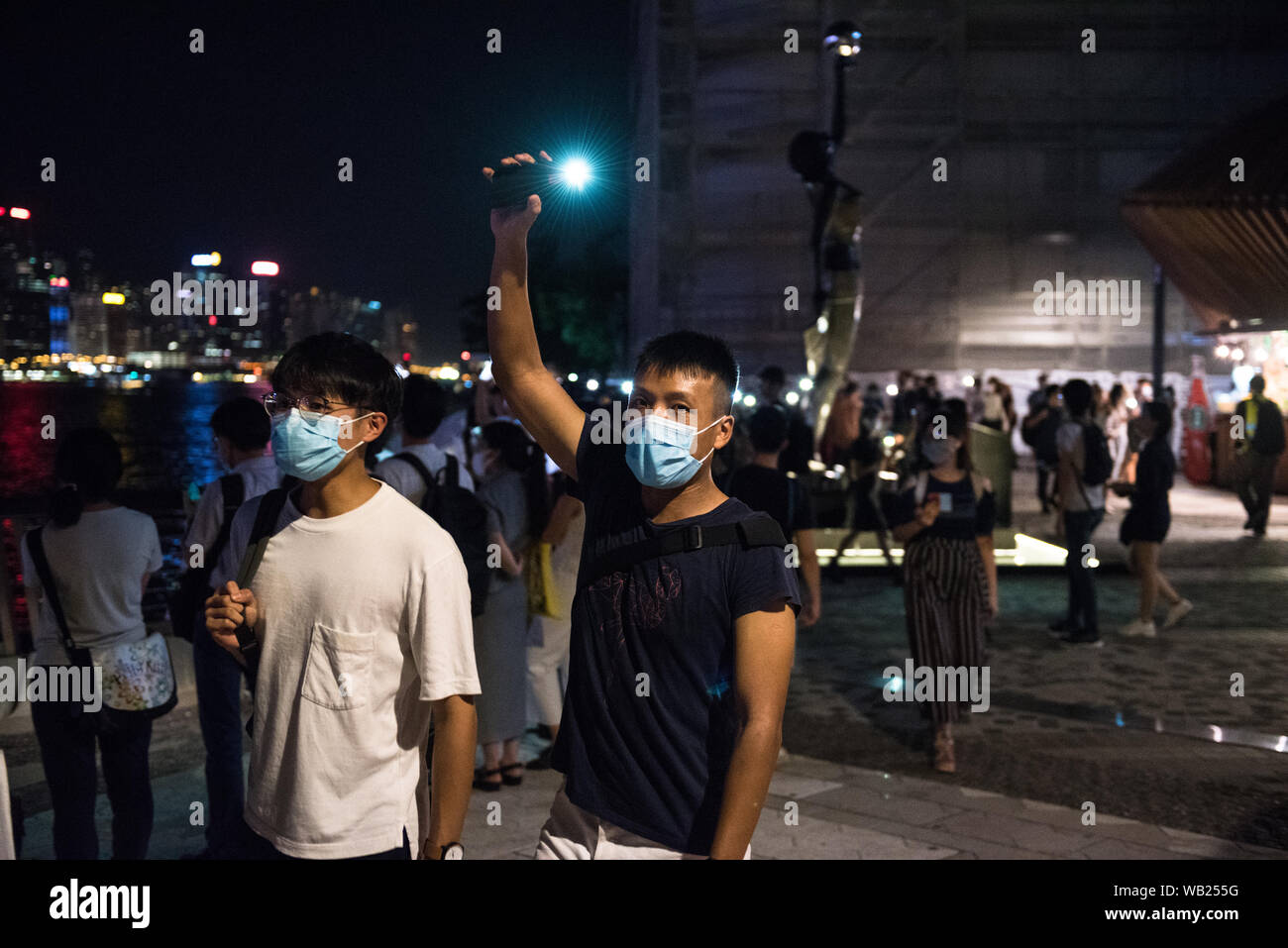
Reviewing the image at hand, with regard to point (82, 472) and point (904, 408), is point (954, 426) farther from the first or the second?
point (904, 408)

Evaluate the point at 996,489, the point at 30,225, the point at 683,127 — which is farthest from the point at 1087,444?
the point at 30,225

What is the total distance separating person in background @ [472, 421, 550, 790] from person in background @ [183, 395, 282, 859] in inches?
47.7

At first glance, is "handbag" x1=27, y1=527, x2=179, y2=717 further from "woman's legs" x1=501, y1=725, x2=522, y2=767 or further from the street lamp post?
the street lamp post

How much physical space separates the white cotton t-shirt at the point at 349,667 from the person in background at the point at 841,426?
11.5 metres

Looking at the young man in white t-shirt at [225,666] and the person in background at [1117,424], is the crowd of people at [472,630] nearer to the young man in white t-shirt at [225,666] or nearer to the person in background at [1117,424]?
the young man in white t-shirt at [225,666]

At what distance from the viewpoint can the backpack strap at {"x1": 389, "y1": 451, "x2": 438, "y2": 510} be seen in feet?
17.0

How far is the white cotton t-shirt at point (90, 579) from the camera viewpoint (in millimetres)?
4172

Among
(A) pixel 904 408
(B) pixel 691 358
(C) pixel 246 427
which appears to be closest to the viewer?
(B) pixel 691 358

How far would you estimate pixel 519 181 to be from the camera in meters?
2.79

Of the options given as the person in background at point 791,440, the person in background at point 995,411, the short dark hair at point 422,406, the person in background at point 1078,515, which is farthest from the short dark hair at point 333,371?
the person in background at point 995,411

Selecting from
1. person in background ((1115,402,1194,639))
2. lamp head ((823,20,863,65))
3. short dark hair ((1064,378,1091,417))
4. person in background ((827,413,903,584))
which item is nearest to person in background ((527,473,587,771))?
short dark hair ((1064,378,1091,417))

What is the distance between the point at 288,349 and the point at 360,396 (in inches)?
7.2

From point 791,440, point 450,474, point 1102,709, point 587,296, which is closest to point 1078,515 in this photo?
point 1102,709

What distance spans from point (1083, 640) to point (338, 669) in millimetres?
7817
